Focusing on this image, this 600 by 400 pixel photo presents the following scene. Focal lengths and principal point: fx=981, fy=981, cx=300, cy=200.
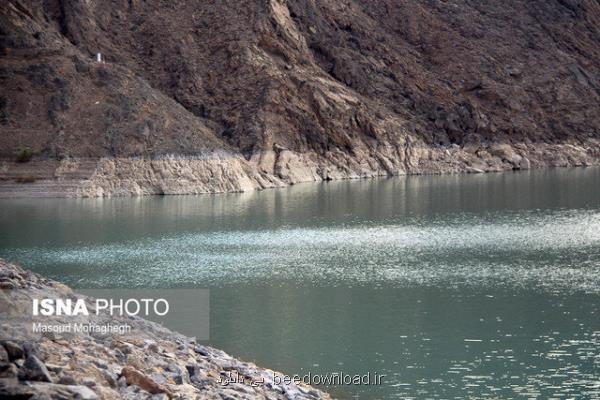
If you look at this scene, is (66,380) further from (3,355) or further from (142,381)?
(142,381)

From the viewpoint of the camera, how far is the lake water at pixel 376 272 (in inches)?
1052

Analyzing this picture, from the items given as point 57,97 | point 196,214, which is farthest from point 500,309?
point 57,97

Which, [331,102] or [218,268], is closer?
[218,268]

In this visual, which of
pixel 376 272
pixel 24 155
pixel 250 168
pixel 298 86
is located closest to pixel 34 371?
pixel 376 272

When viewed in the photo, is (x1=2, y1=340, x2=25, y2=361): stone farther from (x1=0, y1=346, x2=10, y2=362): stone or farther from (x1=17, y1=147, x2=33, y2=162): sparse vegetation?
(x1=17, y1=147, x2=33, y2=162): sparse vegetation

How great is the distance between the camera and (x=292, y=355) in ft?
91.9

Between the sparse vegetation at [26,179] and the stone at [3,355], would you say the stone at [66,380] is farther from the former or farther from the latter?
the sparse vegetation at [26,179]

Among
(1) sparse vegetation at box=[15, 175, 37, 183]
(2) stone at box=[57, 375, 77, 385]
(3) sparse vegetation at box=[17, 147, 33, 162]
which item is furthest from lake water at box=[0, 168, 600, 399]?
(2) stone at box=[57, 375, 77, 385]

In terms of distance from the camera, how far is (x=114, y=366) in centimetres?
1988

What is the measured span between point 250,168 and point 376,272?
173 feet

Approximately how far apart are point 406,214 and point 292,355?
40.5 m

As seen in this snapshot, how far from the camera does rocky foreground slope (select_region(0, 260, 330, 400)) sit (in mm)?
16500

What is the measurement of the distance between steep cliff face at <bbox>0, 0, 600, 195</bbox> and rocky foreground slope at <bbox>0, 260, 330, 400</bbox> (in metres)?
59.7

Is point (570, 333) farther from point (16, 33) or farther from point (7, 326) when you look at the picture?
point (16, 33)
